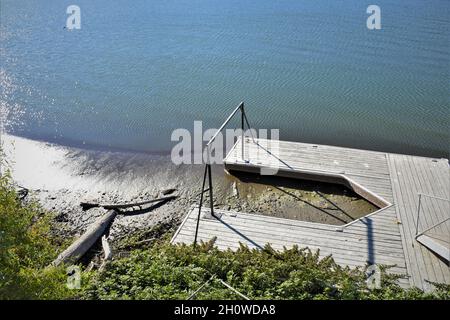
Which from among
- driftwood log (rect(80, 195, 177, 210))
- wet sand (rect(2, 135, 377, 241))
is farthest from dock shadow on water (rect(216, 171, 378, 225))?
driftwood log (rect(80, 195, 177, 210))

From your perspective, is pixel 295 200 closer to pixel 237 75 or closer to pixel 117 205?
pixel 117 205

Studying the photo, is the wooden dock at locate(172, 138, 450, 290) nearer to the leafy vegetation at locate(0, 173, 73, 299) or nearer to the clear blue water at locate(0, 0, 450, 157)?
the clear blue water at locate(0, 0, 450, 157)

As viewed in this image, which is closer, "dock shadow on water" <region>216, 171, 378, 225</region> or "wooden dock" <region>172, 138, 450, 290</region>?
"wooden dock" <region>172, 138, 450, 290</region>

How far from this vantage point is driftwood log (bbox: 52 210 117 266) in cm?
851

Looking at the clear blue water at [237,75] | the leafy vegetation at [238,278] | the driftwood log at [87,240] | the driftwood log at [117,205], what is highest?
the clear blue water at [237,75]

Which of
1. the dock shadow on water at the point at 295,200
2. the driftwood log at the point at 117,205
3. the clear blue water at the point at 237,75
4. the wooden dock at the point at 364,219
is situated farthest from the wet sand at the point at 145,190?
the clear blue water at the point at 237,75

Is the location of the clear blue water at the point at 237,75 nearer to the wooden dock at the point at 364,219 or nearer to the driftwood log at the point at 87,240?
the wooden dock at the point at 364,219

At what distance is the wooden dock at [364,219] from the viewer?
783cm

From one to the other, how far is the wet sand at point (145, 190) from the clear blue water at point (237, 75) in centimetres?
120

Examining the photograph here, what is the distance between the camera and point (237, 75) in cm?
1756

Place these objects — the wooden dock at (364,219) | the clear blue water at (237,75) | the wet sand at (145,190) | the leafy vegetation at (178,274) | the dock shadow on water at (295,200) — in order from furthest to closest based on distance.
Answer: the clear blue water at (237,75)
the wet sand at (145,190)
the dock shadow on water at (295,200)
the wooden dock at (364,219)
the leafy vegetation at (178,274)

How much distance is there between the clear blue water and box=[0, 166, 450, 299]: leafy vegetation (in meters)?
6.52

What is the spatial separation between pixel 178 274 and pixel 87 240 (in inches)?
123
